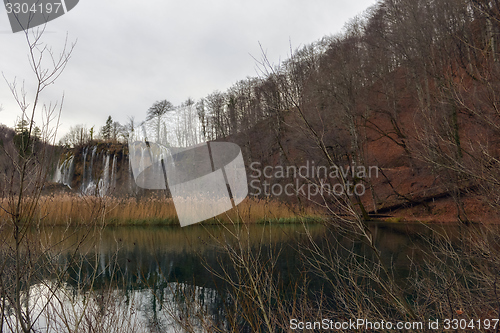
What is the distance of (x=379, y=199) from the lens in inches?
586

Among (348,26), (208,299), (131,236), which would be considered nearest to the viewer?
(208,299)

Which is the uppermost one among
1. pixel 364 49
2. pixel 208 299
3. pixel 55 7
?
pixel 364 49

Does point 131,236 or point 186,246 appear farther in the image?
point 131,236

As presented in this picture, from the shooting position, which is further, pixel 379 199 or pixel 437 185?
pixel 379 199

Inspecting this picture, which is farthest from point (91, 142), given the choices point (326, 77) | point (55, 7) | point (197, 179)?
point (55, 7)

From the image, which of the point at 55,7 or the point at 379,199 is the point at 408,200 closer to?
the point at 379,199

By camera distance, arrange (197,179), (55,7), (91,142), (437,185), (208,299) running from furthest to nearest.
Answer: (197,179), (91,142), (437,185), (208,299), (55,7)

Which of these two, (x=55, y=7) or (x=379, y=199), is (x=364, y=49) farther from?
(x=55, y=7)

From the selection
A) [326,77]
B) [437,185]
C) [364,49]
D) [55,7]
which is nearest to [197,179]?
[326,77]

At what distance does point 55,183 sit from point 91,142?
3957 mm

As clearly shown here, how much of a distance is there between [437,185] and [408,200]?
1.21 metres

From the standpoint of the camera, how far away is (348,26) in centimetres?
2683

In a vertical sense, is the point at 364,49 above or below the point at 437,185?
above

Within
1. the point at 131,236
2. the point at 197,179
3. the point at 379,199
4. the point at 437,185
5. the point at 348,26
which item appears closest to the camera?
the point at 131,236
